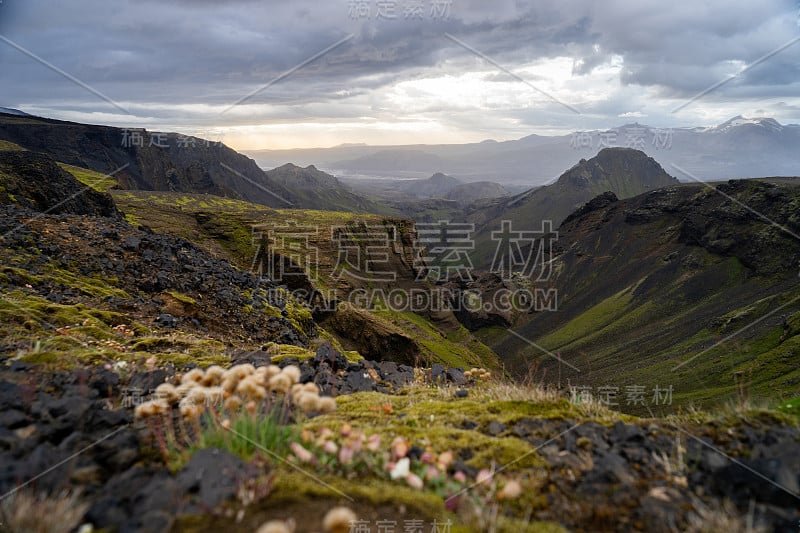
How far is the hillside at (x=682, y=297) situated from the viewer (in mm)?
68312

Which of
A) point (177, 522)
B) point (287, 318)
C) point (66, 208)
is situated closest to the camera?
point (177, 522)

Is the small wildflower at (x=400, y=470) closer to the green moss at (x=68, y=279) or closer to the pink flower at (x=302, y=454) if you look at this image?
the pink flower at (x=302, y=454)

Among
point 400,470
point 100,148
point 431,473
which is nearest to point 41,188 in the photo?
point 400,470

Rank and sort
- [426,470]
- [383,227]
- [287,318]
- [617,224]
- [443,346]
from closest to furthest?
[426,470] → [287,318] → [443,346] → [383,227] → [617,224]

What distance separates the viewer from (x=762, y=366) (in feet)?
195

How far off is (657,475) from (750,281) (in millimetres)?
133345

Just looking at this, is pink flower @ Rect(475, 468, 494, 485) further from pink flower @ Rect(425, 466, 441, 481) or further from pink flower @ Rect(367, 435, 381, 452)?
pink flower @ Rect(367, 435, 381, 452)

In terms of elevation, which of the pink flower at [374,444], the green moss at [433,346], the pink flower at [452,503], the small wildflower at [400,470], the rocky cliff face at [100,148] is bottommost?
the green moss at [433,346]

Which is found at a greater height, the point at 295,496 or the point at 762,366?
the point at 295,496

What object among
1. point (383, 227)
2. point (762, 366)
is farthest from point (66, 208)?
point (762, 366)

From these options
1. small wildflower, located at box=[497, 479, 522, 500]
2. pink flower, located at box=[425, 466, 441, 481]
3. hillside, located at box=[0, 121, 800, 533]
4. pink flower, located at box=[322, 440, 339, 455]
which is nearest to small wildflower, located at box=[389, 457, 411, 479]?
hillside, located at box=[0, 121, 800, 533]

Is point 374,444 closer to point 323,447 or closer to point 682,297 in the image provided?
point 323,447

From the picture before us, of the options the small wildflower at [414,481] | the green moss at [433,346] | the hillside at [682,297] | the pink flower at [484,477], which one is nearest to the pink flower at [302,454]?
the small wildflower at [414,481]

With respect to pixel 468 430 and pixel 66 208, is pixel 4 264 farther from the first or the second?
pixel 66 208
